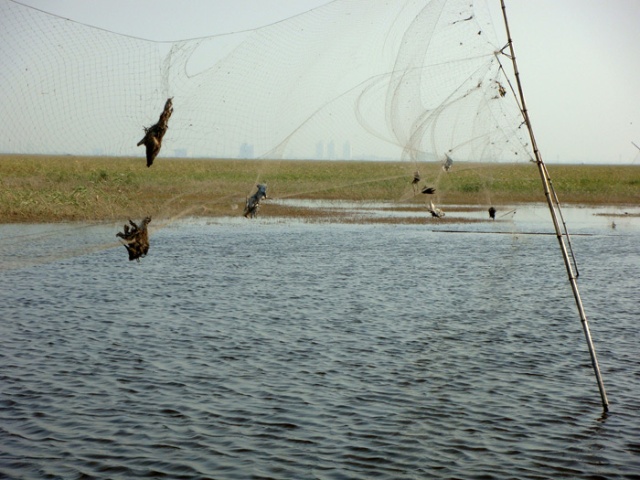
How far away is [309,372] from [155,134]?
4.79m

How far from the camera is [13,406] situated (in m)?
10.2

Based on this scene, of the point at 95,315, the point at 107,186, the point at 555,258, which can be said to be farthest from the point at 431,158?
the point at 107,186

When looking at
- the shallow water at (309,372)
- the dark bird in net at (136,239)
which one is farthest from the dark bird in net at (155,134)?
the shallow water at (309,372)

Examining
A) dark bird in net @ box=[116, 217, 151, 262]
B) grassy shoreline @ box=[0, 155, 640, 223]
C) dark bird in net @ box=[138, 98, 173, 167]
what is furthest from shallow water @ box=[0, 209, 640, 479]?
grassy shoreline @ box=[0, 155, 640, 223]

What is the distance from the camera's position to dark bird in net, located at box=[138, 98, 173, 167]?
28.2ft

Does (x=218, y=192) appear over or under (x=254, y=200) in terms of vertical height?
over

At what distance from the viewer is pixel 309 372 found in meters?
11.9

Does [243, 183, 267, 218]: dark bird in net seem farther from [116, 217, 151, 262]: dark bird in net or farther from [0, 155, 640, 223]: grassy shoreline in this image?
[0, 155, 640, 223]: grassy shoreline

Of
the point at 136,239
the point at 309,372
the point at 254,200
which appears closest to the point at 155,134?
the point at 136,239

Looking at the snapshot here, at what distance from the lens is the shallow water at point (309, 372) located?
8727mm

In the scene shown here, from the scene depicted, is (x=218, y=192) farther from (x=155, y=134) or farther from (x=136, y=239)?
(x=155, y=134)

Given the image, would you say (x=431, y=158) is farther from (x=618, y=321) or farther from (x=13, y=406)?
(x=13, y=406)

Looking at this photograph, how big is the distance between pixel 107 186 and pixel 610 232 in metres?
25.0

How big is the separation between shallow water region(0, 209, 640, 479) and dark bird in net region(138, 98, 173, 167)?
5.15 ft
